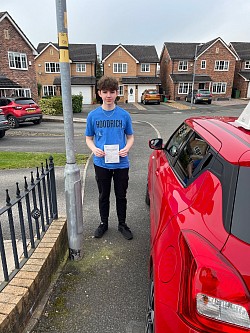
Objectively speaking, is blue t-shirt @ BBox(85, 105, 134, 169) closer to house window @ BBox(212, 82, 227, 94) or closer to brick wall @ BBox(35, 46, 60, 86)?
brick wall @ BBox(35, 46, 60, 86)

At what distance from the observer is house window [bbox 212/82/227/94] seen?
4047 cm

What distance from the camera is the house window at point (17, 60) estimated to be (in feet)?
73.3

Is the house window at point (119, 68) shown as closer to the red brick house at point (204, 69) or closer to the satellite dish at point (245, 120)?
the red brick house at point (204, 69)

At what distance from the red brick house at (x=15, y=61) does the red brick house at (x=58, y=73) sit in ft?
44.8

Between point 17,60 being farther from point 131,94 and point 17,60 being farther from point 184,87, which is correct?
point 184,87

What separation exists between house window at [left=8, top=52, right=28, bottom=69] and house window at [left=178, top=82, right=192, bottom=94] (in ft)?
75.0

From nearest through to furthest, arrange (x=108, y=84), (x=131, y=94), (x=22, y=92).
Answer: (x=108, y=84), (x=22, y=92), (x=131, y=94)

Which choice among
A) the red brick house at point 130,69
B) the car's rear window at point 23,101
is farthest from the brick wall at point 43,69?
the car's rear window at point 23,101

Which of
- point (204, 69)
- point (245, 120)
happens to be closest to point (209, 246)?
point (245, 120)

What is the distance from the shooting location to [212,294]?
1.19m

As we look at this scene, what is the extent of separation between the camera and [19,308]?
199 cm

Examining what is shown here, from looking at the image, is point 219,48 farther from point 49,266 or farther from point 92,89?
point 49,266

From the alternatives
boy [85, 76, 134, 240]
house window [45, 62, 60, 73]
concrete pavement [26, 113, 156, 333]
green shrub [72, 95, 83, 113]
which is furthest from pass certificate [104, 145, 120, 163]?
house window [45, 62, 60, 73]

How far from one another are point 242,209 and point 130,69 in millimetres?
41090
